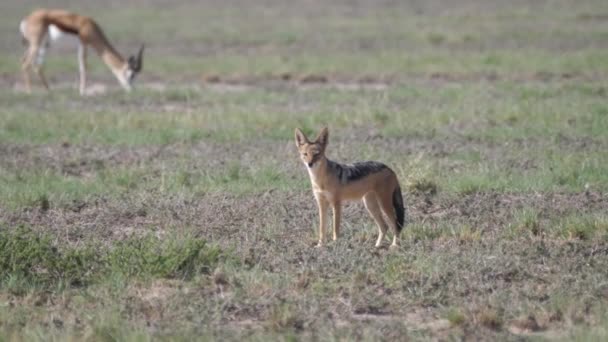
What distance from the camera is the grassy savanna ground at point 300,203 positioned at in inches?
300

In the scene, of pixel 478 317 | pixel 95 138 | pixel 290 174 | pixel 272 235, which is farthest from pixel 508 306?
pixel 95 138

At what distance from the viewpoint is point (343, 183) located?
30.5ft

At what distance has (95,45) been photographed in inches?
888

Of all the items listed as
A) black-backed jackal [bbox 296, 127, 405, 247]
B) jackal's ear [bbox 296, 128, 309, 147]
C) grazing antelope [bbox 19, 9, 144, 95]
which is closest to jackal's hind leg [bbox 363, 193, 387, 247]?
black-backed jackal [bbox 296, 127, 405, 247]

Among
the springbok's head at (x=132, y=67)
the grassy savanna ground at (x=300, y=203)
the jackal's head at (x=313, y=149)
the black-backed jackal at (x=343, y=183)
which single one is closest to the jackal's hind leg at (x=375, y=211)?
the black-backed jackal at (x=343, y=183)

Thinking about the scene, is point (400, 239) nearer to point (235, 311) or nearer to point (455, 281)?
point (455, 281)

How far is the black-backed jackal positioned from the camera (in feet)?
30.5

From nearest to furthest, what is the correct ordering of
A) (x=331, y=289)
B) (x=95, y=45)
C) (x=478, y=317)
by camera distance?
(x=478, y=317)
(x=331, y=289)
(x=95, y=45)

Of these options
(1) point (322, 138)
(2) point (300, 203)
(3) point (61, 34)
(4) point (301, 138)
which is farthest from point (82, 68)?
(1) point (322, 138)

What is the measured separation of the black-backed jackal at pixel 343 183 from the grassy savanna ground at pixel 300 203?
0.94 ft

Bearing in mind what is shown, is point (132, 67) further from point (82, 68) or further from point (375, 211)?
point (375, 211)

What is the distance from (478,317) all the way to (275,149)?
7.37 meters

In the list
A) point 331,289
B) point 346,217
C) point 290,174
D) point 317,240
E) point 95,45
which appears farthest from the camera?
point 95,45

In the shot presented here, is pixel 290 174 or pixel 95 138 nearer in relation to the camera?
pixel 290 174
